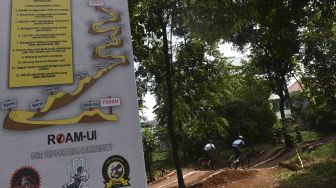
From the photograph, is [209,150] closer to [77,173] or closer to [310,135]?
[77,173]

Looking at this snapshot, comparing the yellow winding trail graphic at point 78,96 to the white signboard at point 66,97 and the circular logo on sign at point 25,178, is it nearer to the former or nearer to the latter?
the white signboard at point 66,97

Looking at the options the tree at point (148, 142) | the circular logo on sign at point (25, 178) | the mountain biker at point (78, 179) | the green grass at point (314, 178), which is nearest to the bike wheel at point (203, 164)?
the tree at point (148, 142)

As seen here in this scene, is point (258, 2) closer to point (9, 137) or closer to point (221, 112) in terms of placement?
point (9, 137)

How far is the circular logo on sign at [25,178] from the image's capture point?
414cm

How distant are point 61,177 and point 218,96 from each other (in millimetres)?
25316

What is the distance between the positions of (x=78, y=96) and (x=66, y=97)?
0.13 m

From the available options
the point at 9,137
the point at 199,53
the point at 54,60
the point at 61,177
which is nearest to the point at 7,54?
the point at 54,60

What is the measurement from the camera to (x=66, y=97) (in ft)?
14.4

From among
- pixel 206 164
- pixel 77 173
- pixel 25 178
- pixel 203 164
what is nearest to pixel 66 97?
pixel 77 173

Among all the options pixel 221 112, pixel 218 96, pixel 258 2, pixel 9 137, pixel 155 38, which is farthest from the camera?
pixel 221 112

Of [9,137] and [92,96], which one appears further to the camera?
[92,96]

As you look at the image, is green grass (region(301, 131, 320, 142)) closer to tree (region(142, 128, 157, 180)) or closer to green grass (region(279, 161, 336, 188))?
tree (region(142, 128, 157, 180))

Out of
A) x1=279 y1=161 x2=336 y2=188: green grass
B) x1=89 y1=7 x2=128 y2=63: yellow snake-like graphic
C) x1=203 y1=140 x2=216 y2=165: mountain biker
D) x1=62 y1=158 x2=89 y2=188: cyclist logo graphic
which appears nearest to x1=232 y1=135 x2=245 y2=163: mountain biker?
x1=203 y1=140 x2=216 y2=165: mountain biker

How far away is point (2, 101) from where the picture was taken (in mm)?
4168
